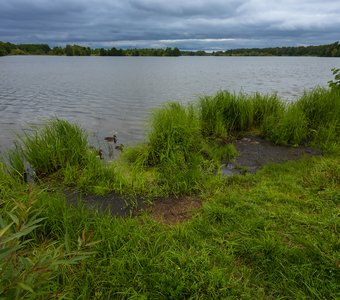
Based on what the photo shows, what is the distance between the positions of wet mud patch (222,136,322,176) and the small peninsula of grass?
233mm

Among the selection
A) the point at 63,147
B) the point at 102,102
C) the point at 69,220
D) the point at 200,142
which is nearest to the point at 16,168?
the point at 63,147

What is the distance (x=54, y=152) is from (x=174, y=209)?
260 centimetres

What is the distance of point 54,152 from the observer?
5.18 meters

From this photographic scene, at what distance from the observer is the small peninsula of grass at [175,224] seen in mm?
2404

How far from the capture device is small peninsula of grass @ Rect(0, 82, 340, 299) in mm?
2404

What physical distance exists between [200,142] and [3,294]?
16.3ft

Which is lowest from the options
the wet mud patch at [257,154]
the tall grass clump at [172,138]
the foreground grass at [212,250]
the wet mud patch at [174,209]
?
the wet mud patch at [257,154]

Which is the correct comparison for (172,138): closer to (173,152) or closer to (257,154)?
(173,152)

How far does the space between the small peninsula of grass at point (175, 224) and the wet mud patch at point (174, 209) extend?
0.16 feet

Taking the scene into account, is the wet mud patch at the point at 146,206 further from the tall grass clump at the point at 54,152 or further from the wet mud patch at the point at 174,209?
the tall grass clump at the point at 54,152

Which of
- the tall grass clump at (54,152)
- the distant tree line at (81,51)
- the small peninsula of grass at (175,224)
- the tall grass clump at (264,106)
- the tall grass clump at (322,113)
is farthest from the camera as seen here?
the distant tree line at (81,51)

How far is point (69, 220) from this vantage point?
3.24 metres

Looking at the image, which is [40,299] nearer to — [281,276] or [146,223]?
[146,223]

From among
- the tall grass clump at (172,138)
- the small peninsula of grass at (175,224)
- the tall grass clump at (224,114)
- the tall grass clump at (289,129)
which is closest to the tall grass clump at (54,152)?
the small peninsula of grass at (175,224)
